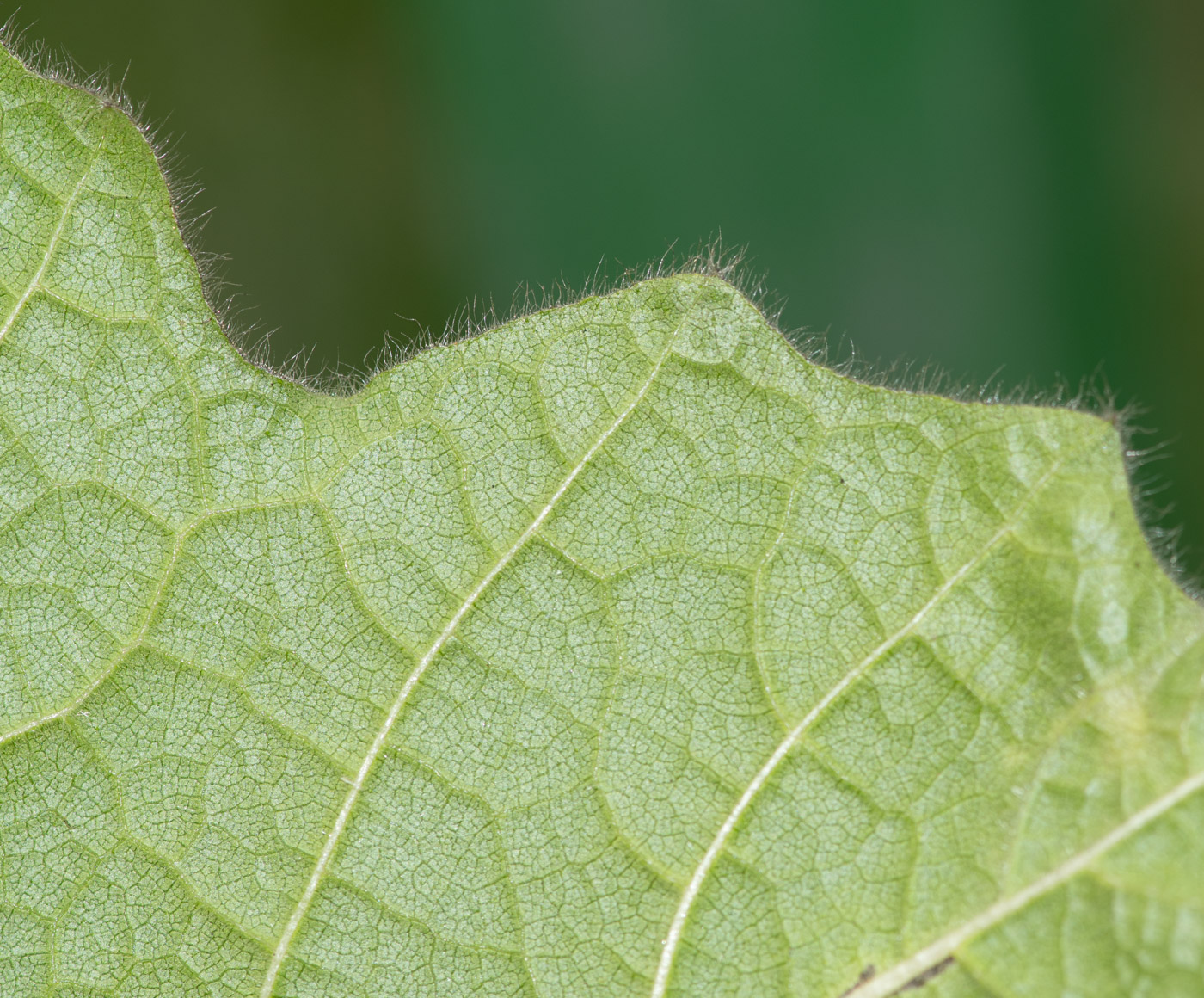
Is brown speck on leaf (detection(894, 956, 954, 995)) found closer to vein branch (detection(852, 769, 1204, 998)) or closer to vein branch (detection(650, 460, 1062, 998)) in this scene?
vein branch (detection(852, 769, 1204, 998))

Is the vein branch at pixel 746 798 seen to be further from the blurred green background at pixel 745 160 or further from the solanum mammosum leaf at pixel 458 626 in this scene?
the blurred green background at pixel 745 160

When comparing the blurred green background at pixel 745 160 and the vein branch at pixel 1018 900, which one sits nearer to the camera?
the vein branch at pixel 1018 900

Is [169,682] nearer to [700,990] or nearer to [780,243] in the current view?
[700,990]

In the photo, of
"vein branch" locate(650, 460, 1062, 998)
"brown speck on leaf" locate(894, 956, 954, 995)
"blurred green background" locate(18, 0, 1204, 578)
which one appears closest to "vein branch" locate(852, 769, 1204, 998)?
"brown speck on leaf" locate(894, 956, 954, 995)

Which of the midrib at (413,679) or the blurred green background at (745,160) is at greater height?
the blurred green background at (745,160)

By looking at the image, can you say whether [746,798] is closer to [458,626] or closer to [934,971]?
[934,971]

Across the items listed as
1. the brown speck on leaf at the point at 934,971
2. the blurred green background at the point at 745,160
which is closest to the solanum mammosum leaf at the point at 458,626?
the brown speck on leaf at the point at 934,971
